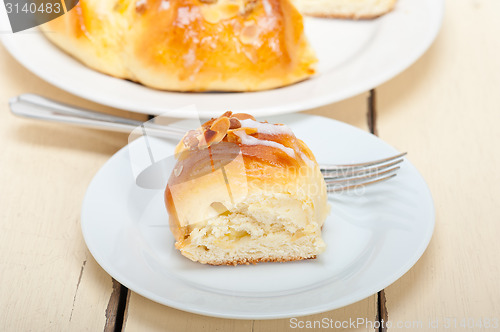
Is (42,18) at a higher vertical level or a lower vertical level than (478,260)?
higher

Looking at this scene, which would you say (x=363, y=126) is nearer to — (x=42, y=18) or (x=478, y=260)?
(x=478, y=260)

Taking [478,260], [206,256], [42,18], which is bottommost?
[478,260]

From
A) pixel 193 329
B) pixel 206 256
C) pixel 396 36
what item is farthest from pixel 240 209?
pixel 396 36

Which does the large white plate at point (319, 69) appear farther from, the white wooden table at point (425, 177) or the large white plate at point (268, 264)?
the large white plate at point (268, 264)

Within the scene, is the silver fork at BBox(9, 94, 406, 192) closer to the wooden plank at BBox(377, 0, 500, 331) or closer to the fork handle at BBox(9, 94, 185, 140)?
the fork handle at BBox(9, 94, 185, 140)

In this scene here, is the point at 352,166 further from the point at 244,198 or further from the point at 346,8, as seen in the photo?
the point at 346,8

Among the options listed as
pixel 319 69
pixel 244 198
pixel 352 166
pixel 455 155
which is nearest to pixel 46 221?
pixel 244 198

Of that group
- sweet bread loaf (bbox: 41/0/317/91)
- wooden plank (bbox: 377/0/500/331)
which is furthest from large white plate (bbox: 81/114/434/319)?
sweet bread loaf (bbox: 41/0/317/91)
